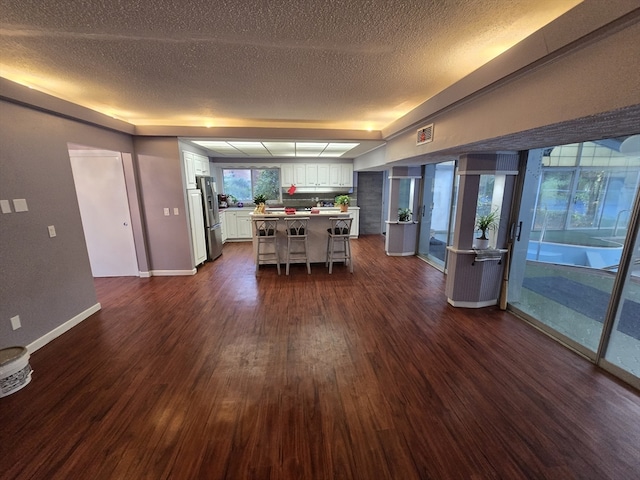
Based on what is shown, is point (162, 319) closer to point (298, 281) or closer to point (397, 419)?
point (298, 281)

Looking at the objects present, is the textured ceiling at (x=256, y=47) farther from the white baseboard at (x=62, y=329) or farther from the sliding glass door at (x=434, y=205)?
the sliding glass door at (x=434, y=205)

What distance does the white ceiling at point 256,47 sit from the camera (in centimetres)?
148

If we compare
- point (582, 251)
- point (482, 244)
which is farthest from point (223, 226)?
point (582, 251)

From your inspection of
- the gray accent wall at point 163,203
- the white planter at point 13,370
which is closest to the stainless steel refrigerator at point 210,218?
the gray accent wall at point 163,203

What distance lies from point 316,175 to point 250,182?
6.70 feet

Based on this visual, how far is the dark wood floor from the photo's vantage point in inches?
60.5

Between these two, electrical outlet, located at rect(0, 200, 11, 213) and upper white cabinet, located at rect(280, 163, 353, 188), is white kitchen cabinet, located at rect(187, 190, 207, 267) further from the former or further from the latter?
upper white cabinet, located at rect(280, 163, 353, 188)

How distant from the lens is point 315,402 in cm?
197

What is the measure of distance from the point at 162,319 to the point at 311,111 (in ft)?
11.2

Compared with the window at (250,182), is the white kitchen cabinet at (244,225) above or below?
below

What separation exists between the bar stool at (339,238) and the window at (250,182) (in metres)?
3.48

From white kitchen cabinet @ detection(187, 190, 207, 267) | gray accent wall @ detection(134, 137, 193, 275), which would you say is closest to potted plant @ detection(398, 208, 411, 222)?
white kitchen cabinet @ detection(187, 190, 207, 267)

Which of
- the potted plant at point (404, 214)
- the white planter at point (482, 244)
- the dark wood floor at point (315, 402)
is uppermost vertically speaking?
the potted plant at point (404, 214)

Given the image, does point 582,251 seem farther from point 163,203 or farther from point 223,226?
point 223,226
